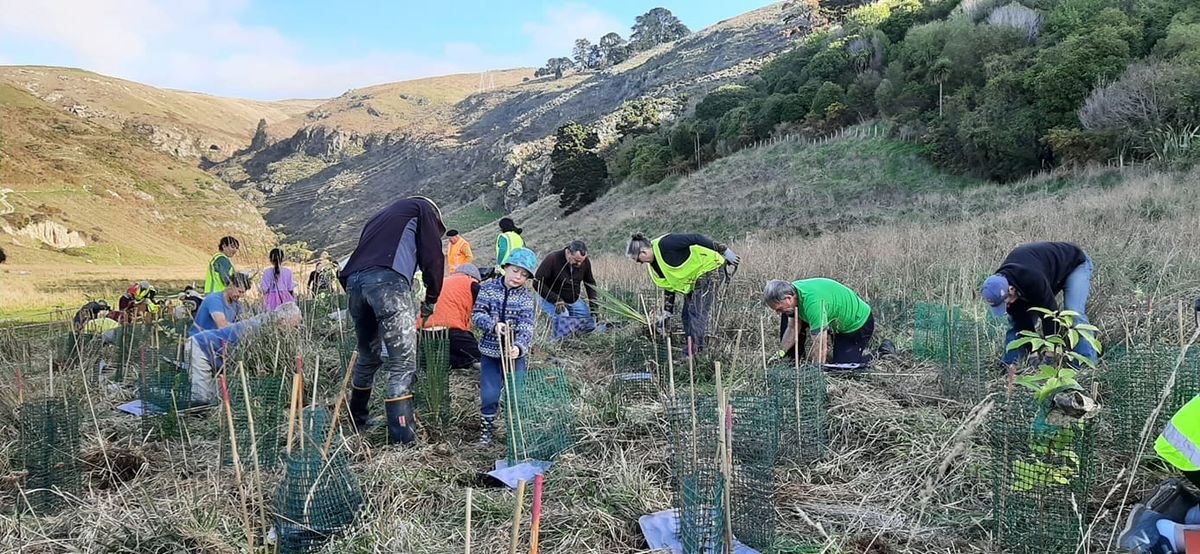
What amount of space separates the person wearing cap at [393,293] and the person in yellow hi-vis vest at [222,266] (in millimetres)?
1920

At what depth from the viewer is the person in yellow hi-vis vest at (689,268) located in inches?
187

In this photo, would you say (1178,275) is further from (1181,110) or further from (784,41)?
(784,41)

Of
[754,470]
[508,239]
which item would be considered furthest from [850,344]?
[508,239]

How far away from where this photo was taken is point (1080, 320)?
144 inches

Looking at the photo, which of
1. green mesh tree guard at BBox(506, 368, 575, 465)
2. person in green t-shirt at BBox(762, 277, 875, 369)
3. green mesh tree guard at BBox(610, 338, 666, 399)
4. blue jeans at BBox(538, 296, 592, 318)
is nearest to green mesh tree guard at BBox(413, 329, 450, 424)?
green mesh tree guard at BBox(506, 368, 575, 465)

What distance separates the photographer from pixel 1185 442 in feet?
5.67

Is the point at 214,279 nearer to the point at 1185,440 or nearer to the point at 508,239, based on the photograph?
the point at 508,239

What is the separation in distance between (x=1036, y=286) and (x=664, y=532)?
2645 millimetres

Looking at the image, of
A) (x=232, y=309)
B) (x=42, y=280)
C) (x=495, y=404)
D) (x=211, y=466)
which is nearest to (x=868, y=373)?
(x=495, y=404)

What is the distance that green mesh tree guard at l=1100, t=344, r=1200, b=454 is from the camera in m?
2.51

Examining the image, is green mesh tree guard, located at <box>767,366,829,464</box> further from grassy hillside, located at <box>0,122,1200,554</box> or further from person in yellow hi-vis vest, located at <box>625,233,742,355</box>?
person in yellow hi-vis vest, located at <box>625,233,742,355</box>

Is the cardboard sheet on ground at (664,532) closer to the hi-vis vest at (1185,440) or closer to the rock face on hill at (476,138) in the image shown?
the hi-vis vest at (1185,440)

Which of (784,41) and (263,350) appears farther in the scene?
(784,41)

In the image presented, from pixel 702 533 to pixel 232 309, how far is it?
3787 mm
